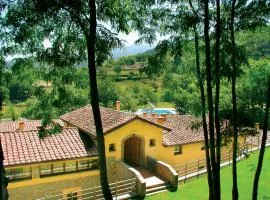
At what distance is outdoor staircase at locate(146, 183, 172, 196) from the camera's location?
2350 centimetres

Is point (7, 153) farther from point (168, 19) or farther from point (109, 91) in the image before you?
point (109, 91)

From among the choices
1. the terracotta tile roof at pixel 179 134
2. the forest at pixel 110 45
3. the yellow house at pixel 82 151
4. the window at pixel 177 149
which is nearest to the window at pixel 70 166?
the yellow house at pixel 82 151

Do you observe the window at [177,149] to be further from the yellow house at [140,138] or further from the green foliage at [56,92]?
the green foliage at [56,92]

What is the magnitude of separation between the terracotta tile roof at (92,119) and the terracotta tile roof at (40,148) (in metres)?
1.49

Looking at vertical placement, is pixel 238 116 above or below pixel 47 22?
below

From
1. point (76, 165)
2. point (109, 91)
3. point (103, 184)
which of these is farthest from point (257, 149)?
point (109, 91)

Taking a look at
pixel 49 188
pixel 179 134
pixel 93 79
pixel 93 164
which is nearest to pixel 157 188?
pixel 93 164

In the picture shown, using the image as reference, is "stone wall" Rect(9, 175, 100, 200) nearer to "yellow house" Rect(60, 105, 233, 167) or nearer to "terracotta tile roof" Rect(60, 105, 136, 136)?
"yellow house" Rect(60, 105, 233, 167)

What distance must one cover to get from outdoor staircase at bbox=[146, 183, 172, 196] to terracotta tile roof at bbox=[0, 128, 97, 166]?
165 inches

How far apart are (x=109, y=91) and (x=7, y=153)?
173 ft

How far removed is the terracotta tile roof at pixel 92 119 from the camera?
88.0ft

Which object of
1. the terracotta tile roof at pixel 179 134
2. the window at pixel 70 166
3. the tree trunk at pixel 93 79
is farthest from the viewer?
the terracotta tile roof at pixel 179 134

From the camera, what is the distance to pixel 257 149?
3428cm

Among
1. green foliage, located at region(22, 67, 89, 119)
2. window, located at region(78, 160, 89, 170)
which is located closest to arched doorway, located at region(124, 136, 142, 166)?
window, located at region(78, 160, 89, 170)
